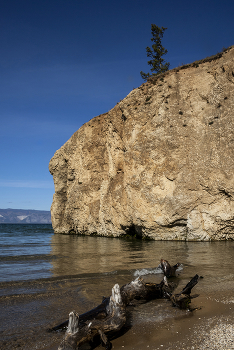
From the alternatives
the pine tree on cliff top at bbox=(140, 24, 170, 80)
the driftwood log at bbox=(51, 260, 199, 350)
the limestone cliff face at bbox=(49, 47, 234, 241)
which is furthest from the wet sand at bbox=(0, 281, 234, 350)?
the pine tree on cliff top at bbox=(140, 24, 170, 80)

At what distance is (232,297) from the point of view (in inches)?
182

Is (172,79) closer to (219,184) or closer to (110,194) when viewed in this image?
(219,184)

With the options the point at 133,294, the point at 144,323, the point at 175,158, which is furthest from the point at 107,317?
the point at 175,158

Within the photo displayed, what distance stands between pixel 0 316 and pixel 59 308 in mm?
937

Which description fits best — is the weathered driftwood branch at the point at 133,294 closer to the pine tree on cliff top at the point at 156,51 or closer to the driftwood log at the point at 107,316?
the driftwood log at the point at 107,316

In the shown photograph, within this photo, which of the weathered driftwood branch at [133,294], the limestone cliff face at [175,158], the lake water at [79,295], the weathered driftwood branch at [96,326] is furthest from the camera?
the limestone cliff face at [175,158]

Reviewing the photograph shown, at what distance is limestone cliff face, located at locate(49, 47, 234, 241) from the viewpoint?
17375 millimetres

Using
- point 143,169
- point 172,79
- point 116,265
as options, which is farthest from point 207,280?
point 172,79

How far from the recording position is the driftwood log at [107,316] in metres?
3.01

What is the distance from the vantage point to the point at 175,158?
18969 millimetres

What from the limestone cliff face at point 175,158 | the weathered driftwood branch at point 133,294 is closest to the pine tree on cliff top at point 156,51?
the limestone cliff face at point 175,158

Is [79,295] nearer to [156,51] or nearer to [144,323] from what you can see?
[144,323]

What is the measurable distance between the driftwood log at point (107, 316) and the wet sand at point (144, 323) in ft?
0.48

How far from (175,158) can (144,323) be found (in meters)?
16.1
